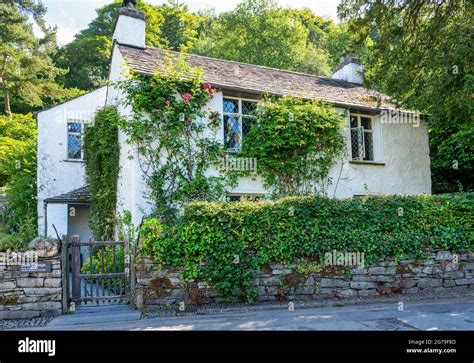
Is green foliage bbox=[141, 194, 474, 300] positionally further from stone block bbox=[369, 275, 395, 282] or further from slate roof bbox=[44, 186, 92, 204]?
slate roof bbox=[44, 186, 92, 204]

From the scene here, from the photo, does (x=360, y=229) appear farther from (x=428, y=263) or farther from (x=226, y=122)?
(x=226, y=122)

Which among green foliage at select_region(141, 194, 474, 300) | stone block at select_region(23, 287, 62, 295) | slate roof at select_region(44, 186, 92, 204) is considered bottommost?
stone block at select_region(23, 287, 62, 295)

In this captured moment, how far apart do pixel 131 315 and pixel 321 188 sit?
7637mm

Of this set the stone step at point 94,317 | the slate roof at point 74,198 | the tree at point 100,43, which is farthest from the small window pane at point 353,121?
the tree at point 100,43

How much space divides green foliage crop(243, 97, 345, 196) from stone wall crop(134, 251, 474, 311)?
13.1 ft

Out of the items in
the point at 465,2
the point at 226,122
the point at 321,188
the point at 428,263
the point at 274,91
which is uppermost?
the point at 465,2

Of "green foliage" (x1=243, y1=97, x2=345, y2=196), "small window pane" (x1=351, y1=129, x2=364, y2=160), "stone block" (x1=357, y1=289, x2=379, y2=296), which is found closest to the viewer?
"stone block" (x1=357, y1=289, x2=379, y2=296)

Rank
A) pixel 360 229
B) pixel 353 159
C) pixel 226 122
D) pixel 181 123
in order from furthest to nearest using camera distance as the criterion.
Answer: pixel 353 159
pixel 226 122
pixel 181 123
pixel 360 229

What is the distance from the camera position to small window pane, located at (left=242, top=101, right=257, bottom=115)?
12953 millimetres

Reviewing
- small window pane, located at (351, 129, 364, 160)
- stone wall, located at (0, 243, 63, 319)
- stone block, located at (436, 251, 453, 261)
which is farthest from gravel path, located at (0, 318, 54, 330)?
small window pane, located at (351, 129, 364, 160)

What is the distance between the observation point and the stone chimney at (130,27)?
13633 millimetres

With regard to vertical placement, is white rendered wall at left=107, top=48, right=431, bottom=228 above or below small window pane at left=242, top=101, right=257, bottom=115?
below

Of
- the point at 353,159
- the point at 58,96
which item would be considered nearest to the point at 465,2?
the point at 353,159

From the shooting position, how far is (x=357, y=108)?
14.3m
